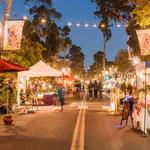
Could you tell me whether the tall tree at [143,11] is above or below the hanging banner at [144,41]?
above

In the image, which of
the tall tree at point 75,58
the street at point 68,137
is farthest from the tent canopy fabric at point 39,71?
the tall tree at point 75,58

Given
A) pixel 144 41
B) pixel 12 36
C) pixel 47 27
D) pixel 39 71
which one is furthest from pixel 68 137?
pixel 47 27

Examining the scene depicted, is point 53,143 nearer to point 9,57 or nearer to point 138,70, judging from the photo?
point 138,70

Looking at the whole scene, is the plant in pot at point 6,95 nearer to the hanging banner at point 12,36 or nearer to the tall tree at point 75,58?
the hanging banner at point 12,36

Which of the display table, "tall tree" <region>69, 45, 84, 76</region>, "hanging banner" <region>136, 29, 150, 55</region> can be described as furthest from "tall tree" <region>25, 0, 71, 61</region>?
"tall tree" <region>69, 45, 84, 76</region>

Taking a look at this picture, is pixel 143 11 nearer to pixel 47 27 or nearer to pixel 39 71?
pixel 39 71

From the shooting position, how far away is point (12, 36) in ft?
79.9

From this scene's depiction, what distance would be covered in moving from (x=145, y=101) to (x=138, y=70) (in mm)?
8030

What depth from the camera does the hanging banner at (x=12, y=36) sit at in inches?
953

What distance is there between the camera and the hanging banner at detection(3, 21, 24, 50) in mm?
24219

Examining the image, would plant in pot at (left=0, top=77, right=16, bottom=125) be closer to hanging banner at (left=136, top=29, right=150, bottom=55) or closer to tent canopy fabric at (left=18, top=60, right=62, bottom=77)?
tent canopy fabric at (left=18, top=60, right=62, bottom=77)

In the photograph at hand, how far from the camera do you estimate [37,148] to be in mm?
13961

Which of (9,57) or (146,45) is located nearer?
(146,45)

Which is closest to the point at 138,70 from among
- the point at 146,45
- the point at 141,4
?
the point at 141,4
